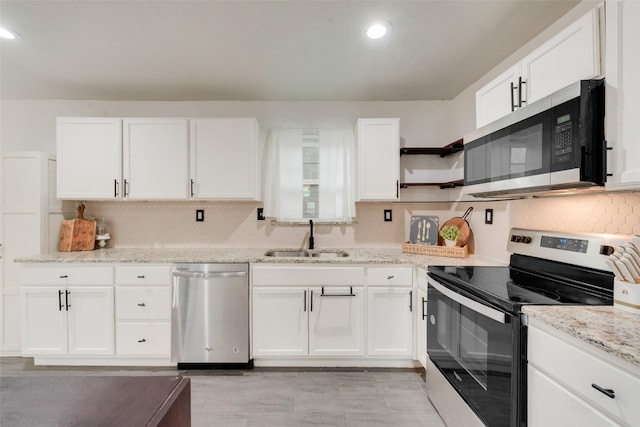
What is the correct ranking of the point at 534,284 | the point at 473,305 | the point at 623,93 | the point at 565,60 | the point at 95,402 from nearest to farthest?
1. the point at 95,402
2. the point at 623,93
3. the point at 565,60
4. the point at 473,305
5. the point at 534,284

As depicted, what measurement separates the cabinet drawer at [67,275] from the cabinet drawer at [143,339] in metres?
0.40

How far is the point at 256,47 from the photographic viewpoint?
2.08 metres

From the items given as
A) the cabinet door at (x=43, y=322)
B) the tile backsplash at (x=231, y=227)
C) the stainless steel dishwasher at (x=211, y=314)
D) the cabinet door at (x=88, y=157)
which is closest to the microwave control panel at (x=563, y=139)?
the tile backsplash at (x=231, y=227)

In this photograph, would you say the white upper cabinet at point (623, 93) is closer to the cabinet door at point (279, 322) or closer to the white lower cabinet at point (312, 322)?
the white lower cabinet at point (312, 322)

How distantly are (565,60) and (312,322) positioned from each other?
2189mm

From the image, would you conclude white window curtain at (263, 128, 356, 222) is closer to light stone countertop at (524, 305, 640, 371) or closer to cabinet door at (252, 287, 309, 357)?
cabinet door at (252, 287, 309, 357)

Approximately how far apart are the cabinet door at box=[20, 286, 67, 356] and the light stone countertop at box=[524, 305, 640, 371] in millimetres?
3165

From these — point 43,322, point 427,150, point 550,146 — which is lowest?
point 43,322

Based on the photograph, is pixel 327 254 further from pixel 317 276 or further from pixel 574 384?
pixel 574 384

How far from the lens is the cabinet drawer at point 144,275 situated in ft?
7.89

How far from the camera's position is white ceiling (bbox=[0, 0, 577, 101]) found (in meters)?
1.71

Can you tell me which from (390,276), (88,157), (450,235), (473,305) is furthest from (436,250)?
(88,157)

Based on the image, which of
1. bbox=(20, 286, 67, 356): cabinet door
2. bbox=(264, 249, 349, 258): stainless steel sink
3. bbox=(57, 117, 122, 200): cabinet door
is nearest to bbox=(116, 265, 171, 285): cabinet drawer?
bbox=(20, 286, 67, 356): cabinet door

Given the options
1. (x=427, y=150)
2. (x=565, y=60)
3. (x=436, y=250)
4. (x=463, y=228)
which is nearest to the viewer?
(x=565, y=60)
